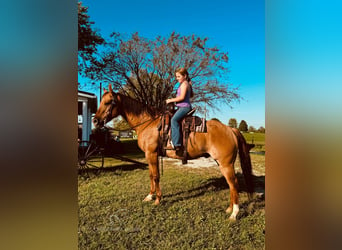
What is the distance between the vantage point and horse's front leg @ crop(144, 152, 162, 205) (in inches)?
76.4

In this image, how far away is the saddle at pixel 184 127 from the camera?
189 cm

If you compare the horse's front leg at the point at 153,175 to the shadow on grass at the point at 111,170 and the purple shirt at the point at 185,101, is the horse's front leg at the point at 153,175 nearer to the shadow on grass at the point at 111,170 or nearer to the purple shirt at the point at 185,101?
the shadow on grass at the point at 111,170

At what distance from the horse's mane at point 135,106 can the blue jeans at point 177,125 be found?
20 centimetres

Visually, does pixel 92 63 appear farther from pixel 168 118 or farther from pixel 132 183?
pixel 132 183

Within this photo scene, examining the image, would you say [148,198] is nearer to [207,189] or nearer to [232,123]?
[207,189]

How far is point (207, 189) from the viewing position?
2.14 meters

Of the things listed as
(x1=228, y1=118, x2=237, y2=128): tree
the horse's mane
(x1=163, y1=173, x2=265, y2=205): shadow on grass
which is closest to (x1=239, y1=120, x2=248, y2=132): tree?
(x1=228, y1=118, x2=237, y2=128): tree

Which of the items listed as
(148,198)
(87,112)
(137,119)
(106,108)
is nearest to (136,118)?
(137,119)

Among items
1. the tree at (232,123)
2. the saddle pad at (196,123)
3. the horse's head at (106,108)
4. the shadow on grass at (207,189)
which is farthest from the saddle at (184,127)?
the horse's head at (106,108)
